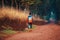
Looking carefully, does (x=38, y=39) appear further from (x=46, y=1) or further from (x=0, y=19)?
(x=46, y=1)

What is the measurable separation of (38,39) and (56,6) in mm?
34405

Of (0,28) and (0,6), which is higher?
(0,6)

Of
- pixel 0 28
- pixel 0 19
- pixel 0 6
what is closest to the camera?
pixel 0 28

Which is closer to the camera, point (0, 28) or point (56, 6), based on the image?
point (0, 28)

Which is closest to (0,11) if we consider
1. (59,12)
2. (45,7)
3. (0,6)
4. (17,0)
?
(0,6)

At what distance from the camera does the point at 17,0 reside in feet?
78.1

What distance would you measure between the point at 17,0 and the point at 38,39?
12.6 m

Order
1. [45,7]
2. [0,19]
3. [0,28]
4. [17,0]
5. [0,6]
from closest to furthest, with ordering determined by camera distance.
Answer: [0,28] < [0,19] < [0,6] < [17,0] < [45,7]

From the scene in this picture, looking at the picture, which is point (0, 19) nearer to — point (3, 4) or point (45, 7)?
point (3, 4)

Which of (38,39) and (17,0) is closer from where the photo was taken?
(38,39)

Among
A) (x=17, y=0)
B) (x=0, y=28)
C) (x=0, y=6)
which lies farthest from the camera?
(x=17, y=0)

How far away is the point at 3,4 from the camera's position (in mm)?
19500

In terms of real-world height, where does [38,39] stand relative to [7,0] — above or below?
below

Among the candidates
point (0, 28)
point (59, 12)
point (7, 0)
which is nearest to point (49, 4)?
point (59, 12)
